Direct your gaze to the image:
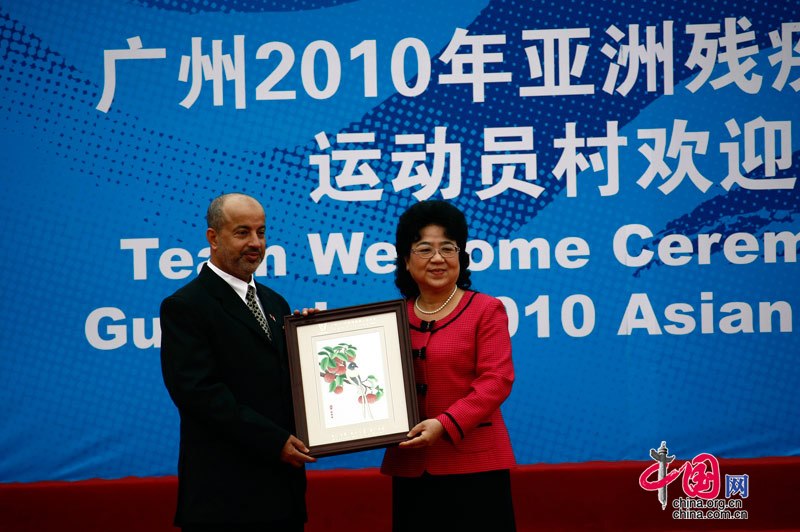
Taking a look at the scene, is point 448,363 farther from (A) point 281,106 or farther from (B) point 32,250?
(B) point 32,250

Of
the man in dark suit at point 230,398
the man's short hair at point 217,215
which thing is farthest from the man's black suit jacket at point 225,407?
the man's short hair at point 217,215

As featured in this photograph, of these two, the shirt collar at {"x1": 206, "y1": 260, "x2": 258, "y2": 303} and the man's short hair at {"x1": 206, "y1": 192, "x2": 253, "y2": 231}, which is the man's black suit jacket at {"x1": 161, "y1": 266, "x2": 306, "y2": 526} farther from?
the man's short hair at {"x1": 206, "y1": 192, "x2": 253, "y2": 231}

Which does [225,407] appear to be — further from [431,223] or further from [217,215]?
[431,223]

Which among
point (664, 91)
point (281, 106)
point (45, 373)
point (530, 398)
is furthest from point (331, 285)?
point (664, 91)

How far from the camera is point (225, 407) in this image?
185 cm

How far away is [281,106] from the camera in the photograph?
3.25 m

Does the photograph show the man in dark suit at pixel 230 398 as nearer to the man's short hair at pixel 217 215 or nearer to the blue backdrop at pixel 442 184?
the man's short hair at pixel 217 215

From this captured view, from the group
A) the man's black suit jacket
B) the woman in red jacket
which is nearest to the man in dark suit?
the man's black suit jacket

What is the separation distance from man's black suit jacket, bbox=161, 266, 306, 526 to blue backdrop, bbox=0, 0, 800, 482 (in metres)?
1.29

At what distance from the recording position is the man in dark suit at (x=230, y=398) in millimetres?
1875

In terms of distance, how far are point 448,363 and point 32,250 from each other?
2216mm

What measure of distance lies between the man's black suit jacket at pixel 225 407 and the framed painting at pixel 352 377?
0.08m

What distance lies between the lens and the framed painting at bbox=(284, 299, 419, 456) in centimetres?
194

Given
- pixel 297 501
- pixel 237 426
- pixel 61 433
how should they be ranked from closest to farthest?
pixel 237 426 → pixel 297 501 → pixel 61 433
